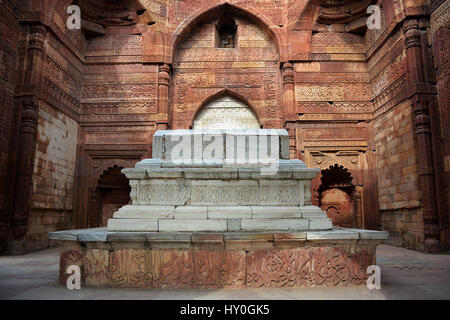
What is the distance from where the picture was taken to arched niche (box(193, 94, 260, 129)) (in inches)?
390

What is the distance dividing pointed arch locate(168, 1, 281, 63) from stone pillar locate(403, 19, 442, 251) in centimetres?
373

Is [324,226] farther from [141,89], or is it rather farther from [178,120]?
[141,89]

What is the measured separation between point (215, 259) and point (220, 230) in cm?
35

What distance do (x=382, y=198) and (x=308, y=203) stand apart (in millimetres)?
5388

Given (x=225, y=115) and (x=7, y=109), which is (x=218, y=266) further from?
(x=225, y=115)

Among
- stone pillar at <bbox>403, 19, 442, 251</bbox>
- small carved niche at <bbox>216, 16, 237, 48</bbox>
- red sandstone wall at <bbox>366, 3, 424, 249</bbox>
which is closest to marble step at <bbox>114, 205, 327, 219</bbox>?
stone pillar at <bbox>403, 19, 442, 251</bbox>

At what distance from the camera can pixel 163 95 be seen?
9.41m

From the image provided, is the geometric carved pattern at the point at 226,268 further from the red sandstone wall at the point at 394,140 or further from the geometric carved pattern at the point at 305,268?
the red sandstone wall at the point at 394,140

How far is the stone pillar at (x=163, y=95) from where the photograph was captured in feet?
30.3

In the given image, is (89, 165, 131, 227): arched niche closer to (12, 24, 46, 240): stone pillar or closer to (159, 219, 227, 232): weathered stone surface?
(12, 24, 46, 240): stone pillar

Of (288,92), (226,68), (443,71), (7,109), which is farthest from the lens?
(226,68)

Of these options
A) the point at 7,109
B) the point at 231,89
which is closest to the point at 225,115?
the point at 231,89
